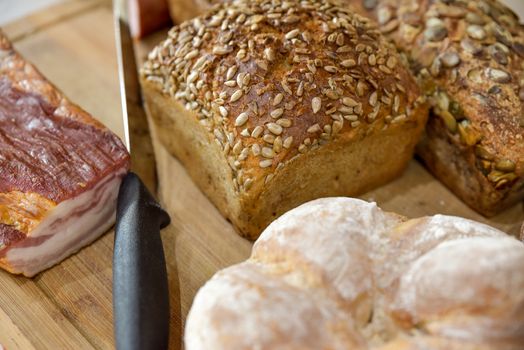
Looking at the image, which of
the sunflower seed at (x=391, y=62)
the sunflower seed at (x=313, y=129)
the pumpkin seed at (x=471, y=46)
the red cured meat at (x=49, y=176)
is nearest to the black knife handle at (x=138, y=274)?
the red cured meat at (x=49, y=176)

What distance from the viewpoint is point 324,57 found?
245cm

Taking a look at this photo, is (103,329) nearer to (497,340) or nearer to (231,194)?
(231,194)

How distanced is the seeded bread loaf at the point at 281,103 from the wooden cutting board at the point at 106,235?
0.13 m

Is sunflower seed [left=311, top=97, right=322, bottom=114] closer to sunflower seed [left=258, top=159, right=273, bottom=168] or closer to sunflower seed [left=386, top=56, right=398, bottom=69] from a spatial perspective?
sunflower seed [left=258, top=159, right=273, bottom=168]

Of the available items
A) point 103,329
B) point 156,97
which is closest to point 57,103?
point 156,97

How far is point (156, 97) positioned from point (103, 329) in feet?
3.40

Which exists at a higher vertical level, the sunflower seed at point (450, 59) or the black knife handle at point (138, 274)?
the black knife handle at point (138, 274)

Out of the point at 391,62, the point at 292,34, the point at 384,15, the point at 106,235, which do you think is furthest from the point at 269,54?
the point at 106,235

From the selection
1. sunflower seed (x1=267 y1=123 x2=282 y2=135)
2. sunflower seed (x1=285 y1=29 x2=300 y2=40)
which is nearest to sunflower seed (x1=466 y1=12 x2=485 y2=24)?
sunflower seed (x1=285 y1=29 x2=300 y2=40)

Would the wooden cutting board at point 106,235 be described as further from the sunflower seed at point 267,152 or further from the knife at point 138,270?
the sunflower seed at point 267,152

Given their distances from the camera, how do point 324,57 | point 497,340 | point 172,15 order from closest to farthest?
point 497,340
point 324,57
point 172,15

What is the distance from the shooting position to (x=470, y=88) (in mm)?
2557

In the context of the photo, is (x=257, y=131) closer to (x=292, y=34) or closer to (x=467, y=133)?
(x=292, y=34)

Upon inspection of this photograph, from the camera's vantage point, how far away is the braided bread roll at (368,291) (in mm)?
1685
